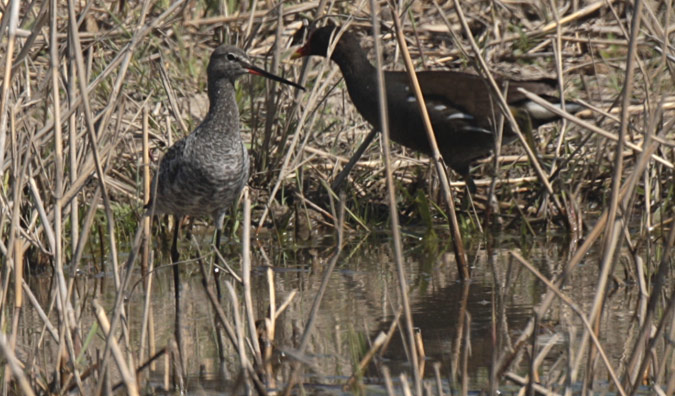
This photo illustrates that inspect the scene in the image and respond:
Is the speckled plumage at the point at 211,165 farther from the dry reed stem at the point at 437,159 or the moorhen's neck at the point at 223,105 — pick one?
the dry reed stem at the point at 437,159

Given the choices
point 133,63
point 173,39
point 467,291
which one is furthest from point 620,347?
point 173,39

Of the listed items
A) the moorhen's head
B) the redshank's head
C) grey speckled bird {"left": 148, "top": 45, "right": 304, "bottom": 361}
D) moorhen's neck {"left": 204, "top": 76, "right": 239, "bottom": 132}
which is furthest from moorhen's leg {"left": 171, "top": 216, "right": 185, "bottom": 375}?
the moorhen's head

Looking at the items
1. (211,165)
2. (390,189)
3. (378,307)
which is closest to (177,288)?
(211,165)

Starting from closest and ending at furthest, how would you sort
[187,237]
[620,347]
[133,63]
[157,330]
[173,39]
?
[620,347]
[157,330]
[187,237]
[133,63]
[173,39]

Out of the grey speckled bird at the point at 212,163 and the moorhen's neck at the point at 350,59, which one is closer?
the grey speckled bird at the point at 212,163

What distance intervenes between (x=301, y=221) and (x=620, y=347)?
8.37 feet

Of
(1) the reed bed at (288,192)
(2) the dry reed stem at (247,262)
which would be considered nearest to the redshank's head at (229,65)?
(1) the reed bed at (288,192)

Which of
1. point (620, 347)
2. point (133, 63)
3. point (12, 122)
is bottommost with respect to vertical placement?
point (620, 347)

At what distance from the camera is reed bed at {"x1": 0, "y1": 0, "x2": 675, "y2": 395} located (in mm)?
2875

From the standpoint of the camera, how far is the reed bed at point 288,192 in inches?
113

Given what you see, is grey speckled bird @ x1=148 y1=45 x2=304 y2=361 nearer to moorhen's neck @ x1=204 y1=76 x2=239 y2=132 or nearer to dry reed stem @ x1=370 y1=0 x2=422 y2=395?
moorhen's neck @ x1=204 y1=76 x2=239 y2=132

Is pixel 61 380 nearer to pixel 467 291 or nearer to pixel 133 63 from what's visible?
pixel 467 291

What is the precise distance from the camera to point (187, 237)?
5.90 metres

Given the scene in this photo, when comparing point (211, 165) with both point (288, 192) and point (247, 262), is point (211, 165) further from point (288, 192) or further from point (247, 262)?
point (247, 262)
